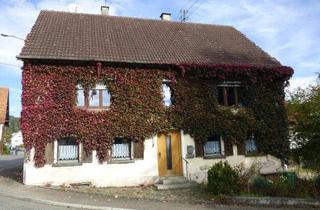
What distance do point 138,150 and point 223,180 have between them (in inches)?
199

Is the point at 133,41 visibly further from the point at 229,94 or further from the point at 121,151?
the point at 121,151

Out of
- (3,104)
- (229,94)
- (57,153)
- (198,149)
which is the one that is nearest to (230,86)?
(229,94)

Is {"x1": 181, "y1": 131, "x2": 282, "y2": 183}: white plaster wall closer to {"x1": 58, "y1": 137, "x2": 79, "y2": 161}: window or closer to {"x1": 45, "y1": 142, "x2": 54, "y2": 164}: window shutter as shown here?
{"x1": 58, "y1": 137, "x2": 79, "y2": 161}: window

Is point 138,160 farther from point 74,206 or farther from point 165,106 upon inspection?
point 74,206

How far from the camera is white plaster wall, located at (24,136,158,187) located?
17.2 m

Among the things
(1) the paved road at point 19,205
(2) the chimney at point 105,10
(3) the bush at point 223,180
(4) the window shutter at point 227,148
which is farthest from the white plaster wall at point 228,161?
(2) the chimney at point 105,10

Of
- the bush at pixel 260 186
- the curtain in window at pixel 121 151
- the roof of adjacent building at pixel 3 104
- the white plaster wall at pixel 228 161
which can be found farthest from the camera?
the roof of adjacent building at pixel 3 104

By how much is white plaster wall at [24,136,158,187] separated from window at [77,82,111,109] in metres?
2.59

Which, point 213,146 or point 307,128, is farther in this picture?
point 213,146

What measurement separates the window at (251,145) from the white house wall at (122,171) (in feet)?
1.93

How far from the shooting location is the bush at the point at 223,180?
49.3 feet

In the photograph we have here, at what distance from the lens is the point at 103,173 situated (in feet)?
59.0

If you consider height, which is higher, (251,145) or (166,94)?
(166,94)

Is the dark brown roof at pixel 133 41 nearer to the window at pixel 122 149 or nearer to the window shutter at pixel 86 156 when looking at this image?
the window at pixel 122 149
